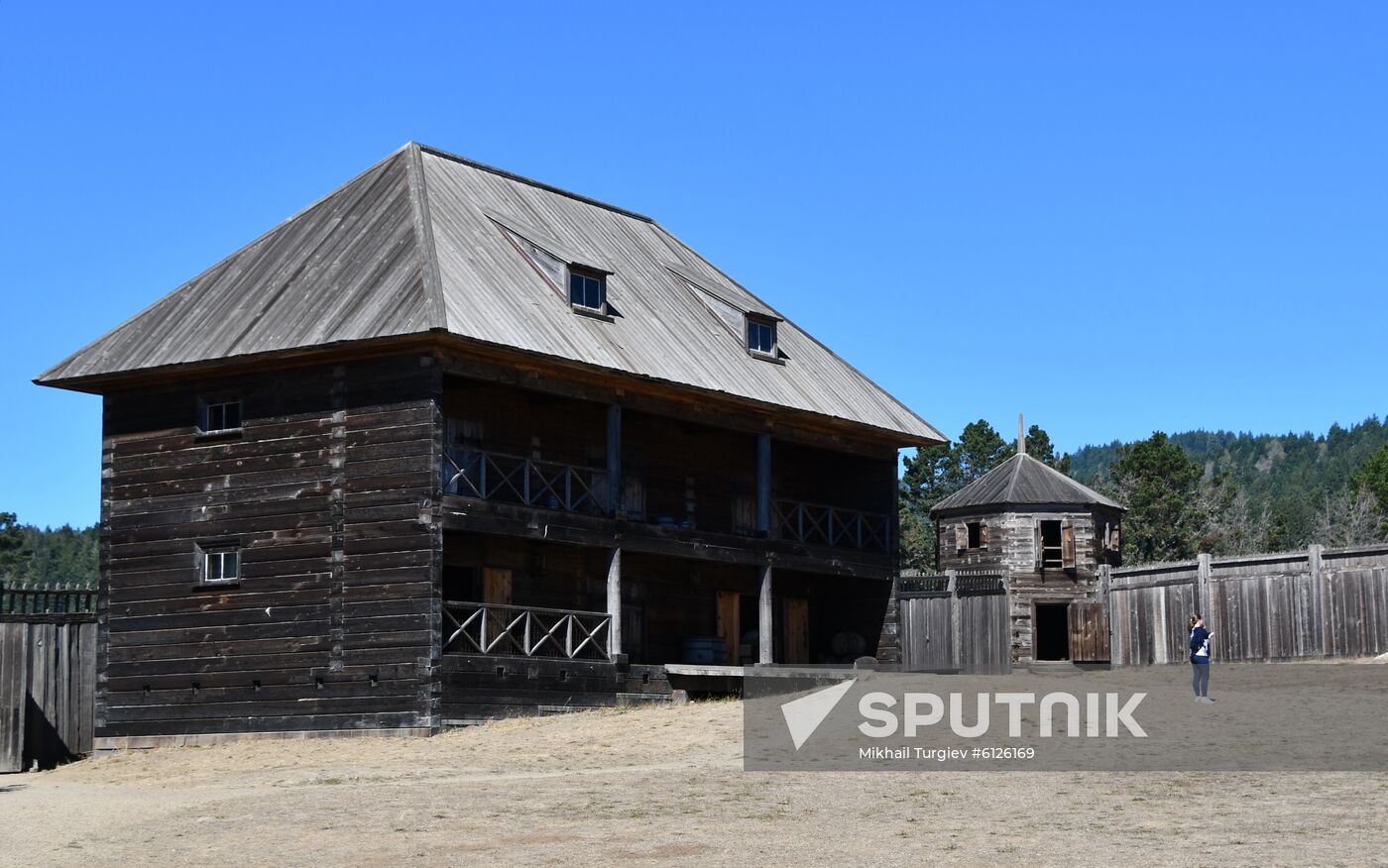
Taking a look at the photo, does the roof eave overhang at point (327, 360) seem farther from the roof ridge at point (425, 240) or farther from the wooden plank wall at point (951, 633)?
the wooden plank wall at point (951, 633)

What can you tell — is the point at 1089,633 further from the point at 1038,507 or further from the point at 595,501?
Result: the point at 595,501

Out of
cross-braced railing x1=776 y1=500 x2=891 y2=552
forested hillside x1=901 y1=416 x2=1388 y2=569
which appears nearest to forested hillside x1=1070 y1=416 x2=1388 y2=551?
forested hillside x1=901 y1=416 x2=1388 y2=569

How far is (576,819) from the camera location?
813 inches

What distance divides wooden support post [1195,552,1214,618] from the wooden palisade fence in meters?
22.8

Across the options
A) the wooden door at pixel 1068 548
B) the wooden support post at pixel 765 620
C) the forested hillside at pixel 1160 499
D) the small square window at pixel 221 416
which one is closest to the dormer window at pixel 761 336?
the wooden support post at pixel 765 620

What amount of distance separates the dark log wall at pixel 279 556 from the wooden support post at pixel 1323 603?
18.6m

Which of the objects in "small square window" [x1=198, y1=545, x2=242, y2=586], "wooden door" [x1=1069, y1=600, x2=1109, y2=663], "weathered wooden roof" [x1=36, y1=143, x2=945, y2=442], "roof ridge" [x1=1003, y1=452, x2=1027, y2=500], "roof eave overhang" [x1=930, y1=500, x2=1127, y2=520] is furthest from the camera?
"roof ridge" [x1=1003, y1=452, x2=1027, y2=500]

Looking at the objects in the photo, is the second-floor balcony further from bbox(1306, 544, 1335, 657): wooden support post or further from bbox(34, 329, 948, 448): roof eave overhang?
bbox(1306, 544, 1335, 657): wooden support post

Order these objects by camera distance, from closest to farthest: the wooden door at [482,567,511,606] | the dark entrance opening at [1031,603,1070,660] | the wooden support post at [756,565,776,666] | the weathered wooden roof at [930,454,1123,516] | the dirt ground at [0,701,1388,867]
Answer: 1. the dirt ground at [0,701,1388,867]
2. the wooden door at [482,567,511,606]
3. the wooden support post at [756,565,776,666]
4. the weathered wooden roof at [930,454,1123,516]
5. the dark entrance opening at [1031,603,1070,660]

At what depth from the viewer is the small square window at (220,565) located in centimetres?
3425

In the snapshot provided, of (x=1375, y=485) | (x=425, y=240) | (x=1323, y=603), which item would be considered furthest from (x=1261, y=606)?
(x=1375, y=485)

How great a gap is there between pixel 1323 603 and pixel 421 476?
19098 mm

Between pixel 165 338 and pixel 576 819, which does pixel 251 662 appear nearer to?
pixel 165 338

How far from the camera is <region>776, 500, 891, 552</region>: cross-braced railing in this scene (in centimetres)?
4212
